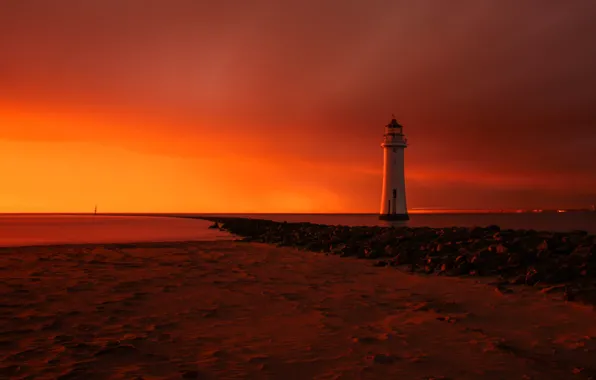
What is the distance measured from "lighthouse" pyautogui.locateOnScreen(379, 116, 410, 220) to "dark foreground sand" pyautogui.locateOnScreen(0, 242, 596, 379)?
118 ft

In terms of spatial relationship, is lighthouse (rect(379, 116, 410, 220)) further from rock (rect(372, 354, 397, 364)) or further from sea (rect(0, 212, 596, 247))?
rock (rect(372, 354, 397, 364))

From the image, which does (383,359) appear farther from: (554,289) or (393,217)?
(393,217)

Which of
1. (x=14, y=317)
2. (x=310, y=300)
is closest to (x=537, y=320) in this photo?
(x=310, y=300)

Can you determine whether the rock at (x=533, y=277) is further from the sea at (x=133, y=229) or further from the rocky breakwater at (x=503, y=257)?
the sea at (x=133, y=229)

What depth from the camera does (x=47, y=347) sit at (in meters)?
4.74

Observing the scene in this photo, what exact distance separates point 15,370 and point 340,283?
5.77 meters

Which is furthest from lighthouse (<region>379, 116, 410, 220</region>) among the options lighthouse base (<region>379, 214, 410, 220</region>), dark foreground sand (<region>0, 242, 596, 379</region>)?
dark foreground sand (<region>0, 242, 596, 379</region>)

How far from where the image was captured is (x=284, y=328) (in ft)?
18.2

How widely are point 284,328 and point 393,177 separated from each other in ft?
132

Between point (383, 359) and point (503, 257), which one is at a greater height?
point (503, 257)

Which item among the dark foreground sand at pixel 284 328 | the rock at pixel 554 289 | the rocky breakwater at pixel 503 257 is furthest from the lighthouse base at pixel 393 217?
the rock at pixel 554 289

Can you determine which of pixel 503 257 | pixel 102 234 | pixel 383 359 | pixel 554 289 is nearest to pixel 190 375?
pixel 383 359

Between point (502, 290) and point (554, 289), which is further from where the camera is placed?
point (502, 290)

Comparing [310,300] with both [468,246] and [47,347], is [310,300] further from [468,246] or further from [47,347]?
[468,246]
